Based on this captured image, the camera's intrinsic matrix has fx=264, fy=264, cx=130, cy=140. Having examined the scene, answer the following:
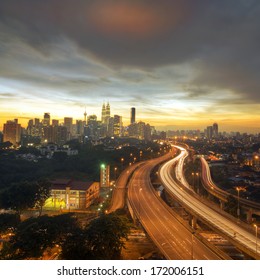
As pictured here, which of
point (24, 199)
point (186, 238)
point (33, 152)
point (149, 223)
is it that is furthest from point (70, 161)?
point (186, 238)

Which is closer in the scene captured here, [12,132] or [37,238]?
[37,238]

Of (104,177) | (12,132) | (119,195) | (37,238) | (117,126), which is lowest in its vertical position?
(119,195)

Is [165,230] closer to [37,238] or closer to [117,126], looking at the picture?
[37,238]

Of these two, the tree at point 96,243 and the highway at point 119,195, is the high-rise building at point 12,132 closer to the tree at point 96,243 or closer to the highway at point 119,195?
the highway at point 119,195

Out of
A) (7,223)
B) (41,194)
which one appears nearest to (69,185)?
(41,194)

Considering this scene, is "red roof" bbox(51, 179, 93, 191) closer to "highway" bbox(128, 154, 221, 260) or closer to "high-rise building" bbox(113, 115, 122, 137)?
"highway" bbox(128, 154, 221, 260)

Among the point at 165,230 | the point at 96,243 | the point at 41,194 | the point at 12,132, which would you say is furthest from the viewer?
the point at 12,132

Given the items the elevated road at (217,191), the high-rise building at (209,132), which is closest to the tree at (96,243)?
the elevated road at (217,191)
